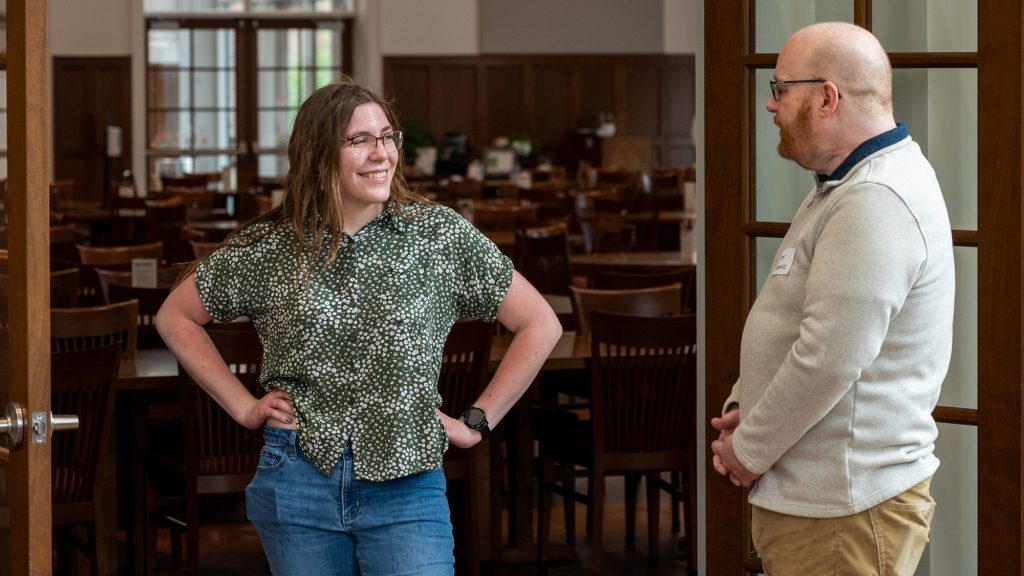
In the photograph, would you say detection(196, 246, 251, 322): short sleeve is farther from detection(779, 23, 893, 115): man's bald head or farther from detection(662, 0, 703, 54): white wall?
detection(662, 0, 703, 54): white wall

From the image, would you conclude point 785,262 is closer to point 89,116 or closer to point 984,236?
point 984,236

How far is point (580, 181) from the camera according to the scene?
15.6 meters

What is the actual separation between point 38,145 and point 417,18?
55.4 feet

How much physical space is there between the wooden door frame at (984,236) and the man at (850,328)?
310mm

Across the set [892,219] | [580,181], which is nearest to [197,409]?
[892,219]

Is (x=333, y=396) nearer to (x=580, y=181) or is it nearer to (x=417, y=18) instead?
(x=580, y=181)

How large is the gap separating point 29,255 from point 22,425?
0.90 feet

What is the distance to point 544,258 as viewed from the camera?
8.30m

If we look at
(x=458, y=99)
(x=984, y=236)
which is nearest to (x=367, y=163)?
(x=984, y=236)

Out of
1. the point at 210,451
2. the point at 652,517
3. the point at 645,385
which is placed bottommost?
the point at 652,517

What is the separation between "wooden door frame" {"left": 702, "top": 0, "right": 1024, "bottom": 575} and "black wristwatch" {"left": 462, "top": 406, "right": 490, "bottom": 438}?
0.53 m

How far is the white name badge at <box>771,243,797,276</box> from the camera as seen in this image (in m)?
2.37

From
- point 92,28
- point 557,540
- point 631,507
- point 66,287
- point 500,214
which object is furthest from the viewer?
point 92,28

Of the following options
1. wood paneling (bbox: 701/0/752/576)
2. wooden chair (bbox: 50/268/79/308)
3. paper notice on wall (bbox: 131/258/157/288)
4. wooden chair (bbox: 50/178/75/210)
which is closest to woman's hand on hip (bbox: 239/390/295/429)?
wood paneling (bbox: 701/0/752/576)
